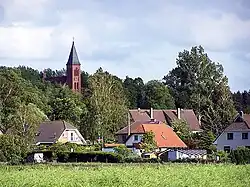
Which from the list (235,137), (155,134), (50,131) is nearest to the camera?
(235,137)

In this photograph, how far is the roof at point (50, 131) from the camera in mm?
84312

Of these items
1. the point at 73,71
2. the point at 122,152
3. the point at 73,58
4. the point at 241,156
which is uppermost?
the point at 73,58

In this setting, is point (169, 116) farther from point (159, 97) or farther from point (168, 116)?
point (159, 97)

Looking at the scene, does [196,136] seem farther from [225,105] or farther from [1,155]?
[1,155]

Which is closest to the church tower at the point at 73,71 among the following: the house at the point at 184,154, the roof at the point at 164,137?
the roof at the point at 164,137

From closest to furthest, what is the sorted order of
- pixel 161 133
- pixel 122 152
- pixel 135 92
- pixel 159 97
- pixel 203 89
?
1. pixel 122 152
2. pixel 161 133
3. pixel 203 89
4. pixel 159 97
5. pixel 135 92

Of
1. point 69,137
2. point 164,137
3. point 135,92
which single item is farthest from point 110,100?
point 135,92

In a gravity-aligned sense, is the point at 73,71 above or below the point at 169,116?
above

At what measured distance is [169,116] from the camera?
99.1m

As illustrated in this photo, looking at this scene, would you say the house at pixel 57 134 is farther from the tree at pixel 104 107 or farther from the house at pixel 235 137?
the house at pixel 235 137

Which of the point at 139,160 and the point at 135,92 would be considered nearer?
the point at 139,160

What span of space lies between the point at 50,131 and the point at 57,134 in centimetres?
112

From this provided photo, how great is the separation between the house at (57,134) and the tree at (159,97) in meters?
27.4

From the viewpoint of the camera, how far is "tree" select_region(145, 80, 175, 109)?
10972 cm
